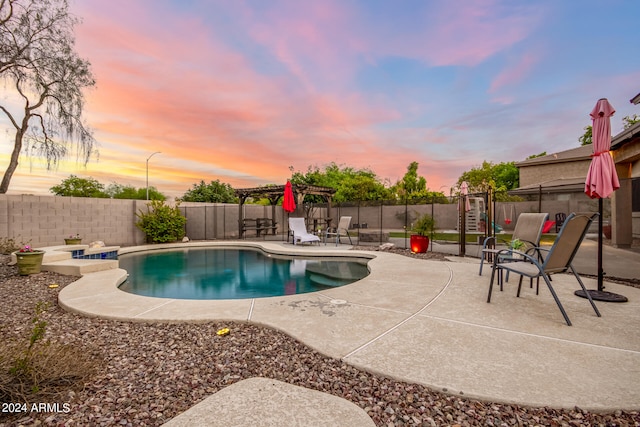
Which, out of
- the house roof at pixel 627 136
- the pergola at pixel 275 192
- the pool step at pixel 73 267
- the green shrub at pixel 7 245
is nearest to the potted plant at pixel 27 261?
the pool step at pixel 73 267

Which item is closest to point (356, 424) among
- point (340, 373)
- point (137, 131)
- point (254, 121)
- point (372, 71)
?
point (340, 373)

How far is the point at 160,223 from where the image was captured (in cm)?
1182

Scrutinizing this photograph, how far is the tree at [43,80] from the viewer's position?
10.5 metres

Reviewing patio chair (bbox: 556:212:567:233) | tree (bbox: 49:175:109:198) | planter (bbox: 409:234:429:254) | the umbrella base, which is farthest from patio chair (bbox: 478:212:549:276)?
tree (bbox: 49:175:109:198)

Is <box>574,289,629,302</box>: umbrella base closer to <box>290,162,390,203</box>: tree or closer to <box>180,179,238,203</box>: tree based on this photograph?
<box>290,162,390,203</box>: tree

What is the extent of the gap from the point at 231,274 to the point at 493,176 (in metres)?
35.5

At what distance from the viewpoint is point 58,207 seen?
9.74m

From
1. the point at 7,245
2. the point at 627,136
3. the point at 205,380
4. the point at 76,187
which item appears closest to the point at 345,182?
the point at 627,136

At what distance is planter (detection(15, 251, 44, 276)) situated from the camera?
203 inches

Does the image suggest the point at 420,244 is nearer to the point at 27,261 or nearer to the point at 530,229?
the point at 530,229

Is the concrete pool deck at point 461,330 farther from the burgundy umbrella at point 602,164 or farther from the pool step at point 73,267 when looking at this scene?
the pool step at point 73,267

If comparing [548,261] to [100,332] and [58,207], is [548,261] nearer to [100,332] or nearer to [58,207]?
[100,332]

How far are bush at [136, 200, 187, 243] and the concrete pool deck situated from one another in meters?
7.97

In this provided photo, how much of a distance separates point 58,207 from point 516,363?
1296 centimetres
